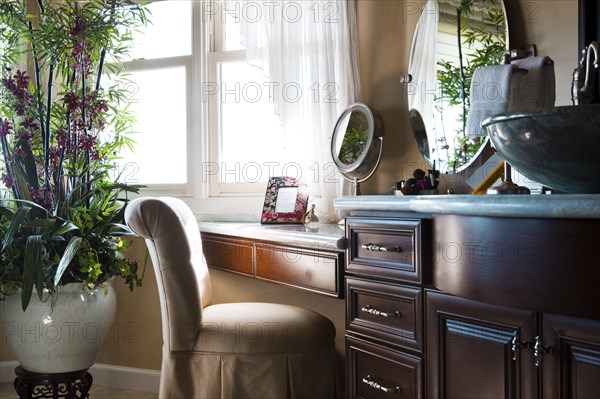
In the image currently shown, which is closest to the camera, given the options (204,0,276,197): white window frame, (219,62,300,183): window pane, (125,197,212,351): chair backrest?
(125,197,212,351): chair backrest

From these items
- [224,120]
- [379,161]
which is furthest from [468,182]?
[224,120]

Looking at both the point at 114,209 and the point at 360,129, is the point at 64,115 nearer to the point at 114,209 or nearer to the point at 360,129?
the point at 114,209

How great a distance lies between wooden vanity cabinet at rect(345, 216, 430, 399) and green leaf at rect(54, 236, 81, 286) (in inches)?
47.0

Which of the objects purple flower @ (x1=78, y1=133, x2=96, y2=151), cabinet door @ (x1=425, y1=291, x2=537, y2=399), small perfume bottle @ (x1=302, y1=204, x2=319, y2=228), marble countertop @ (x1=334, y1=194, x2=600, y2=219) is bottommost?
cabinet door @ (x1=425, y1=291, x2=537, y2=399)

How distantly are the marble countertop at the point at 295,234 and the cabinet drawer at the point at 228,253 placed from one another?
1.3 inches

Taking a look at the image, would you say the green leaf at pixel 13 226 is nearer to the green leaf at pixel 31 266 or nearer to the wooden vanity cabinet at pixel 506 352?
the green leaf at pixel 31 266

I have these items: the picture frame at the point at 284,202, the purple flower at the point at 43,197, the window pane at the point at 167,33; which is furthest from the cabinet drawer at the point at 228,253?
the window pane at the point at 167,33

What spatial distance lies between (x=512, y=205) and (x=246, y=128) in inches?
84.0

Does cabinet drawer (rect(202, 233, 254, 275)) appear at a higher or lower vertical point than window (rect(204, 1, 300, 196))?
lower

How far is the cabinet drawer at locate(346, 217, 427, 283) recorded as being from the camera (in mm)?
1593

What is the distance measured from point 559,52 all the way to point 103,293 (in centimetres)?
200

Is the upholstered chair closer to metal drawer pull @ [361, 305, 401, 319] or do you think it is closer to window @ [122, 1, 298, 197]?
metal drawer pull @ [361, 305, 401, 319]

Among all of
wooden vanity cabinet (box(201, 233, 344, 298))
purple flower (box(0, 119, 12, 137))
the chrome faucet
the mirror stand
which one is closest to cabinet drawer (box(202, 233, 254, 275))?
wooden vanity cabinet (box(201, 233, 344, 298))

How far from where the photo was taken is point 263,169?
3.14 meters
